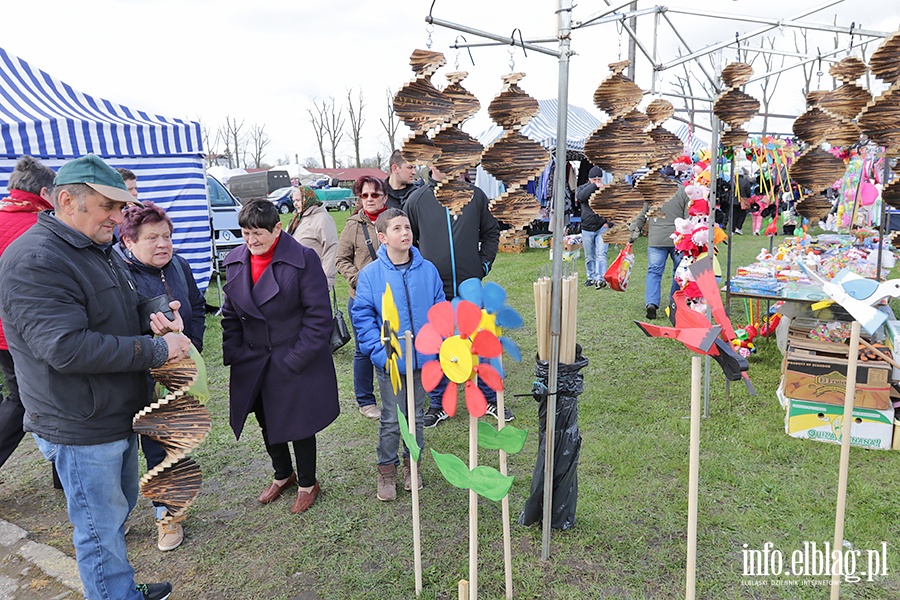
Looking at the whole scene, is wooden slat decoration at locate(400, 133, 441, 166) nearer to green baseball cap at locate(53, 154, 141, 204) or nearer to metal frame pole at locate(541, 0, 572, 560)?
metal frame pole at locate(541, 0, 572, 560)

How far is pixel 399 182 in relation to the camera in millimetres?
3439

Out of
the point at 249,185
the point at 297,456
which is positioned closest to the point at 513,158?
the point at 297,456

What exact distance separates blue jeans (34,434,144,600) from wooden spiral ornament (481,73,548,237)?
4.70ft

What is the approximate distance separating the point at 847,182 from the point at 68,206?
7565 millimetres

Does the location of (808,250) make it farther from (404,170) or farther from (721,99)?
(404,170)

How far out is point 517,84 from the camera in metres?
1.79

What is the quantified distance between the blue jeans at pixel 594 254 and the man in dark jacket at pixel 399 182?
4.14 m

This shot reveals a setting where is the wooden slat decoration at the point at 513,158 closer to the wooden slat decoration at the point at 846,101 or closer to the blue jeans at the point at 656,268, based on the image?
the wooden slat decoration at the point at 846,101

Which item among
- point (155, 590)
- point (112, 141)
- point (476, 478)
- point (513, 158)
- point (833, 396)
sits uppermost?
point (112, 141)

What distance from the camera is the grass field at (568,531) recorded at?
2148 millimetres

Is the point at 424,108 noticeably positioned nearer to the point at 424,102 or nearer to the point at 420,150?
the point at 424,102

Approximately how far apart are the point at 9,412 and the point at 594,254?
6219 mm

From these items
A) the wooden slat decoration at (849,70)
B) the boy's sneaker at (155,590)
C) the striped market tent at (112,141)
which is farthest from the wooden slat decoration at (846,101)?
the striped market tent at (112,141)

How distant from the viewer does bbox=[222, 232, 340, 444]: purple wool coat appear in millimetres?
2434
